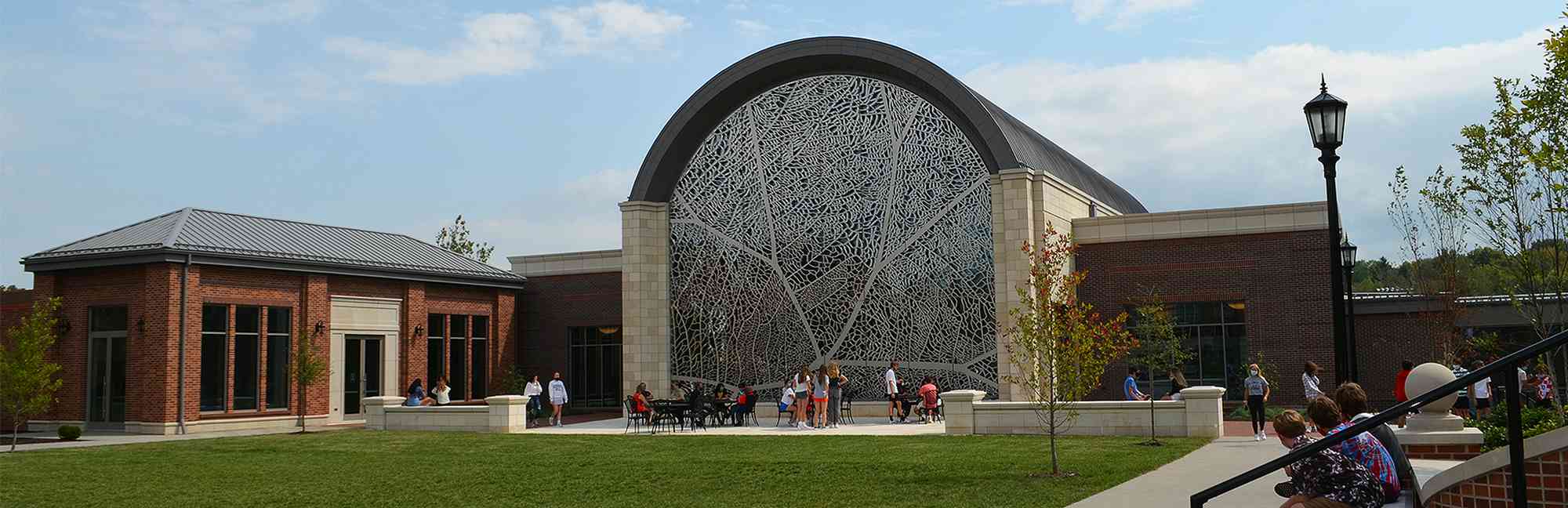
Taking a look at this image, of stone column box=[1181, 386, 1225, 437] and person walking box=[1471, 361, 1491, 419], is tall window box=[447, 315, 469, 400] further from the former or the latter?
person walking box=[1471, 361, 1491, 419]

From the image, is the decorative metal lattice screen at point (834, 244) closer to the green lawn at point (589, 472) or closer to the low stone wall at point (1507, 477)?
the green lawn at point (589, 472)

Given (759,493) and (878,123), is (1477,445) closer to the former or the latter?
(759,493)

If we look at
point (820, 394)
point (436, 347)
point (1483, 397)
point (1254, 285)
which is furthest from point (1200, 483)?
point (436, 347)

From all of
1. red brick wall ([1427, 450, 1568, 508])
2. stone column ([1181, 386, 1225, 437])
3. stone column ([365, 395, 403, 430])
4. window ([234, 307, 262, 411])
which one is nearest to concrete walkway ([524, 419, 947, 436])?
stone column ([365, 395, 403, 430])

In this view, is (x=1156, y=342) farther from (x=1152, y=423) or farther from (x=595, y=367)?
(x=595, y=367)

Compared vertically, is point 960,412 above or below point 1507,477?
below

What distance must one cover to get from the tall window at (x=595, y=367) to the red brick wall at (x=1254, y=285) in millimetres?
14766

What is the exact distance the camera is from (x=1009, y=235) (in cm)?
2817

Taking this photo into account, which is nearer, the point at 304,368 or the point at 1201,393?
the point at 1201,393

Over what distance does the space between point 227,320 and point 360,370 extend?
4.22 metres

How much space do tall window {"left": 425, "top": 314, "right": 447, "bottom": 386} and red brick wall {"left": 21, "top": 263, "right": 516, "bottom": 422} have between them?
116 inches

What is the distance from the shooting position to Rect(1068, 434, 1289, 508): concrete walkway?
1166 centimetres

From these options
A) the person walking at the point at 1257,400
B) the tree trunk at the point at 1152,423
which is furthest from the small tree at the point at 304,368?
the person walking at the point at 1257,400

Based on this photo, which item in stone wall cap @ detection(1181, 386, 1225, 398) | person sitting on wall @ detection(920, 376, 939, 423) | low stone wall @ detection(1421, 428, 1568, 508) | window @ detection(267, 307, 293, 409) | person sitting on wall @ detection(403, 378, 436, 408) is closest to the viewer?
low stone wall @ detection(1421, 428, 1568, 508)
